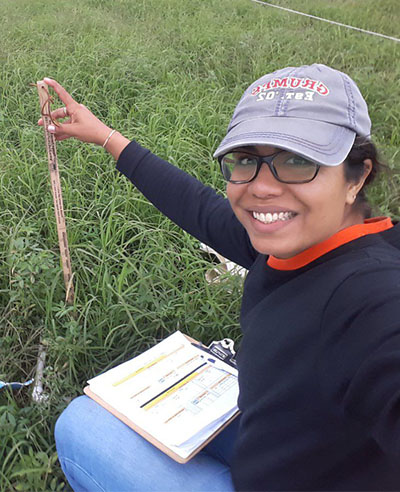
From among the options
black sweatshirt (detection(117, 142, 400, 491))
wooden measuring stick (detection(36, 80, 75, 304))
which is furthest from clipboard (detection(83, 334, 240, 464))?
wooden measuring stick (detection(36, 80, 75, 304))

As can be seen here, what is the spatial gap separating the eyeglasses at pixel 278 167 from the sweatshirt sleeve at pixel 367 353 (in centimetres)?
23

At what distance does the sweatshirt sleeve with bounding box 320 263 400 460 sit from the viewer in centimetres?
75

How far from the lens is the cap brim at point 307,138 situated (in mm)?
918

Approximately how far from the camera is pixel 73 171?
280 centimetres

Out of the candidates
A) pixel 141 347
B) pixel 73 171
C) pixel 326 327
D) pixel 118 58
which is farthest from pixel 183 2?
pixel 326 327

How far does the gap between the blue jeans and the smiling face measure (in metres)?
0.62

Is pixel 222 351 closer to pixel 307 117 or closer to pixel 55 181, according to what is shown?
pixel 55 181

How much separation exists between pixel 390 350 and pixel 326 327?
0.13 meters

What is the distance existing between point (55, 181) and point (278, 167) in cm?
106

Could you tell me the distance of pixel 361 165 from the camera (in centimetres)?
102

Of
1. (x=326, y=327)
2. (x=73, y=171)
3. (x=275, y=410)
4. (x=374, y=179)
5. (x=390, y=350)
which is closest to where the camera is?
(x=390, y=350)

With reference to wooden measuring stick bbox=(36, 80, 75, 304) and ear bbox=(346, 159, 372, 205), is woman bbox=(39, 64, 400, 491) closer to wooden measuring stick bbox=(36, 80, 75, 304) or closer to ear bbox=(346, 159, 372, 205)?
ear bbox=(346, 159, 372, 205)

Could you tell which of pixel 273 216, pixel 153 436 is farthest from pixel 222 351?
pixel 273 216

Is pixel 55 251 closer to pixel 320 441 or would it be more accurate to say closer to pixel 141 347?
pixel 141 347
